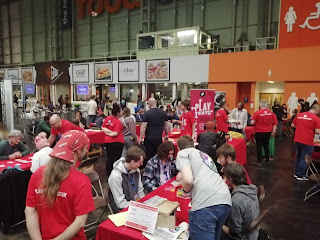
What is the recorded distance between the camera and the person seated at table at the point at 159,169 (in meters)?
3.43

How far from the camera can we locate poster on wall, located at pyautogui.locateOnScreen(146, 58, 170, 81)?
1506cm

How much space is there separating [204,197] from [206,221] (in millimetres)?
174

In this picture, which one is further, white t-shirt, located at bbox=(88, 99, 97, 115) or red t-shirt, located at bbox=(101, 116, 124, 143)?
white t-shirt, located at bbox=(88, 99, 97, 115)

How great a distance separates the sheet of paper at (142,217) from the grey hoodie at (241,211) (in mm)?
691

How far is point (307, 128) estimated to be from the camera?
542 centimetres

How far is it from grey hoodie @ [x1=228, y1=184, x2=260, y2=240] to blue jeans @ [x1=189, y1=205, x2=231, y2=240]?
267 millimetres

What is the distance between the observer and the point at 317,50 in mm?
11086

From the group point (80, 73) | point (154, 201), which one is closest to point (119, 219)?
point (154, 201)

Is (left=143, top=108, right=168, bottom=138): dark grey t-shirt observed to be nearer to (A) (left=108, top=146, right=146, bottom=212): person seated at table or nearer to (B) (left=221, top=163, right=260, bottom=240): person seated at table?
(A) (left=108, top=146, right=146, bottom=212): person seated at table

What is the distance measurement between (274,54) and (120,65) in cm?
913

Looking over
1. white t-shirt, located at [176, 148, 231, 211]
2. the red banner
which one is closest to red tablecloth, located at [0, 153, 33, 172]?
white t-shirt, located at [176, 148, 231, 211]

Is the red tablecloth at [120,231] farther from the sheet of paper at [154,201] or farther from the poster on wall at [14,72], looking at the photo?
the poster on wall at [14,72]

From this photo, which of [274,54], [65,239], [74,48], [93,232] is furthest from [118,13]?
[65,239]

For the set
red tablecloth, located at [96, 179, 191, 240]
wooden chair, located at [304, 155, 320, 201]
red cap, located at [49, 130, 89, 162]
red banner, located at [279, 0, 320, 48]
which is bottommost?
→ wooden chair, located at [304, 155, 320, 201]
